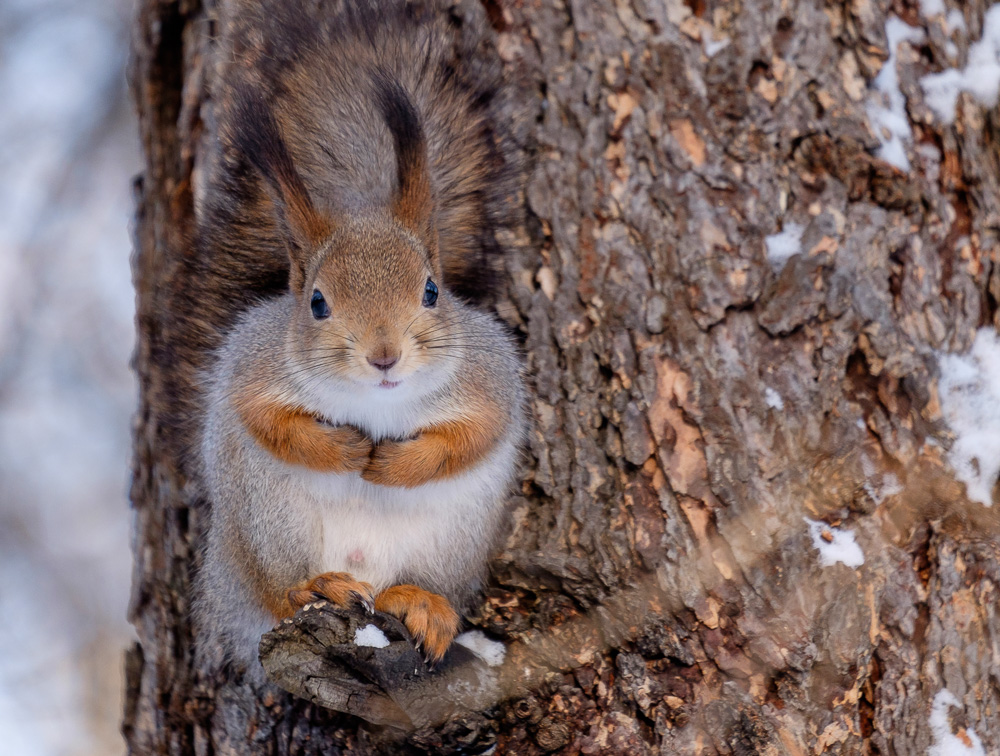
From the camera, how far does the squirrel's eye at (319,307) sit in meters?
1.61

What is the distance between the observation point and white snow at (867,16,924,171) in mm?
1601

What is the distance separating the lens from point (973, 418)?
5.08 ft

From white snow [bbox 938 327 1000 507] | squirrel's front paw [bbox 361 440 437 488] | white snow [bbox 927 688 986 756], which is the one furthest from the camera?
squirrel's front paw [bbox 361 440 437 488]

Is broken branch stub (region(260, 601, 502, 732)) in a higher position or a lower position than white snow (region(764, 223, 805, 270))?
lower

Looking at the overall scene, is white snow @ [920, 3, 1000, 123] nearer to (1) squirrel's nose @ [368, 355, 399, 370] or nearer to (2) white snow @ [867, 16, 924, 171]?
(2) white snow @ [867, 16, 924, 171]

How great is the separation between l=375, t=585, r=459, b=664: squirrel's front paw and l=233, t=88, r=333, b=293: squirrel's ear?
60cm

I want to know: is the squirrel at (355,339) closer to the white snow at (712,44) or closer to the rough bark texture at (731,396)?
the rough bark texture at (731,396)

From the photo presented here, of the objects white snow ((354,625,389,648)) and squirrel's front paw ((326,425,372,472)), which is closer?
white snow ((354,625,389,648))

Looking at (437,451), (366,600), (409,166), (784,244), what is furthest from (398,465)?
(784,244)

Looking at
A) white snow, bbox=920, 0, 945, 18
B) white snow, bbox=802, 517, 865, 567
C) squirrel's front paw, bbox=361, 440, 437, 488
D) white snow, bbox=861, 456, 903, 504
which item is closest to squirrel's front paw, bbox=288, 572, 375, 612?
squirrel's front paw, bbox=361, 440, 437, 488

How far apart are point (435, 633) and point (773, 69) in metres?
1.17

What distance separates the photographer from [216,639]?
1.87 m

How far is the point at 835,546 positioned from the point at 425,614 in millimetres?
706

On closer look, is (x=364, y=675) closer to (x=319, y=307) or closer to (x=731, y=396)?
(x=319, y=307)
